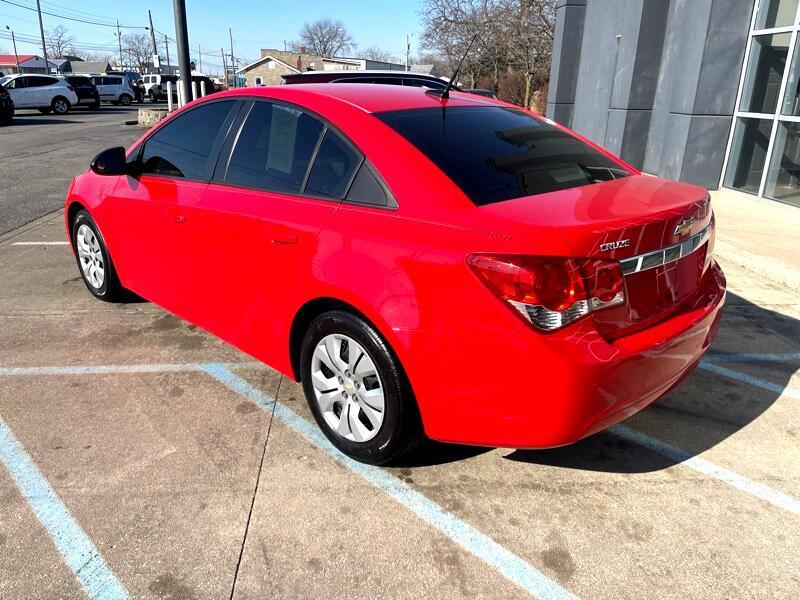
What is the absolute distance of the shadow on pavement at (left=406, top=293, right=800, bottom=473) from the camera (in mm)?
2973

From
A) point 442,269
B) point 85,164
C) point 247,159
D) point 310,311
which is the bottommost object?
point 85,164

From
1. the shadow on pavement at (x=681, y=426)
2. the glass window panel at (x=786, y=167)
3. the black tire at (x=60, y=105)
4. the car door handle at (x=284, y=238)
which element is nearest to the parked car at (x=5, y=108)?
the black tire at (x=60, y=105)

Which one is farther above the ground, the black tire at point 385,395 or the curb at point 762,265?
the black tire at point 385,395

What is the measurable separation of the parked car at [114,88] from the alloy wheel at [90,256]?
41161 millimetres

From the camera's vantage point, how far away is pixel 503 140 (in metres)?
3.02

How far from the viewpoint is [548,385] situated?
2215 millimetres

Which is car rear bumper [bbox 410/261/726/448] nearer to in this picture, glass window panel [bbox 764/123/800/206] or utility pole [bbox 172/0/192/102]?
glass window panel [bbox 764/123/800/206]

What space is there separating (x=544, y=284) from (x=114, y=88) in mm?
45565

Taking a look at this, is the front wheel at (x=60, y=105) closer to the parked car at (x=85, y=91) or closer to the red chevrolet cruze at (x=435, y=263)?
the parked car at (x=85, y=91)

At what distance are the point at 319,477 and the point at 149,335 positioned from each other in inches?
83.2

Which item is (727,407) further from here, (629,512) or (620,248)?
(620,248)

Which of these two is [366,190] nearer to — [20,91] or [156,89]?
[20,91]

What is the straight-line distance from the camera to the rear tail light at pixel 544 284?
7.14 feet

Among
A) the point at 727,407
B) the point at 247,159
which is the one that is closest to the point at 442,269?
the point at 247,159
